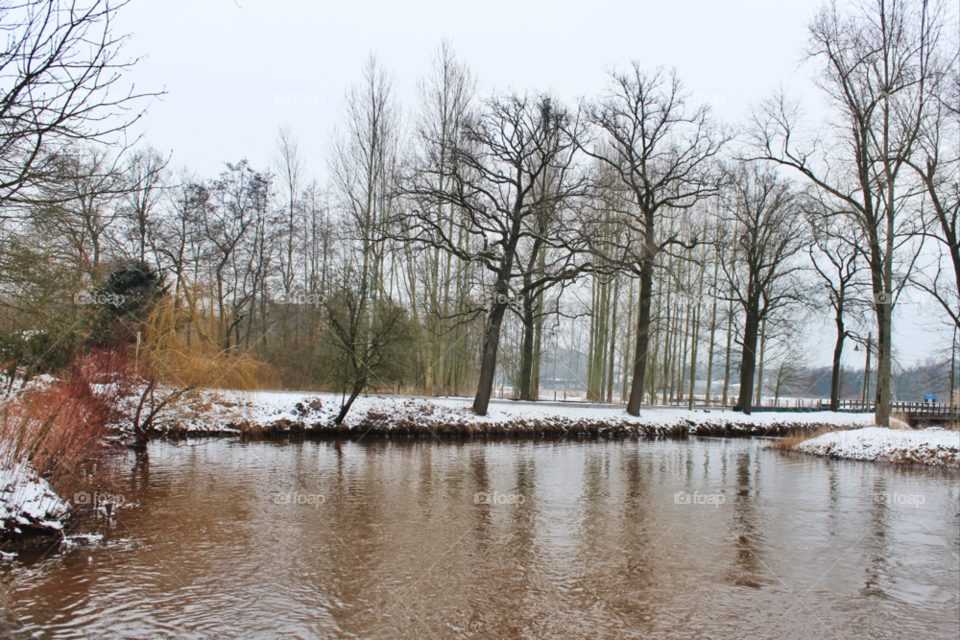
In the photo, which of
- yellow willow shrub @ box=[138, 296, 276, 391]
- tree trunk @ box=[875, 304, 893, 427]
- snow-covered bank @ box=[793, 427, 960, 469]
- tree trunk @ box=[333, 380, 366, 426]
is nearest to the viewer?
yellow willow shrub @ box=[138, 296, 276, 391]

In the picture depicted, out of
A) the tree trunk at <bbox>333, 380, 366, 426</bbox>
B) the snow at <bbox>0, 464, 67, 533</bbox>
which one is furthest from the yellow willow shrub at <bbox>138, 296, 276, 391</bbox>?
the snow at <bbox>0, 464, 67, 533</bbox>

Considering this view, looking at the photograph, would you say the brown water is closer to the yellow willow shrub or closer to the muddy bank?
the yellow willow shrub

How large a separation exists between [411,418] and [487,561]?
14095 mm

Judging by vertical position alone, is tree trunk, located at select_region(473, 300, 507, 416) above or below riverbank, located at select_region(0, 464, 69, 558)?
above

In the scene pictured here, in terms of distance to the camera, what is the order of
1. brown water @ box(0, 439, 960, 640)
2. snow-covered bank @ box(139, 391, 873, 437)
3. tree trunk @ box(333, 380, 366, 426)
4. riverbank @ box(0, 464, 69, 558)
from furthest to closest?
tree trunk @ box(333, 380, 366, 426), snow-covered bank @ box(139, 391, 873, 437), riverbank @ box(0, 464, 69, 558), brown water @ box(0, 439, 960, 640)

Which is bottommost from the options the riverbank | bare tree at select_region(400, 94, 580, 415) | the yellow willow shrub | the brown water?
the brown water

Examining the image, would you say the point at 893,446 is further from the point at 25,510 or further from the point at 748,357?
the point at 25,510

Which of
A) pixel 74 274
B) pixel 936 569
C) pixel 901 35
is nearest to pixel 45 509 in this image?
pixel 74 274

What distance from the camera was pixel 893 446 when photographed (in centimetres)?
1936

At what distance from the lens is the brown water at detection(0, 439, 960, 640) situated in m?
5.98

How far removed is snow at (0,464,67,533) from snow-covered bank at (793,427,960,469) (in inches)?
823

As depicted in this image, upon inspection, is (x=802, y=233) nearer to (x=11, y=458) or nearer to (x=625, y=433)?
(x=625, y=433)

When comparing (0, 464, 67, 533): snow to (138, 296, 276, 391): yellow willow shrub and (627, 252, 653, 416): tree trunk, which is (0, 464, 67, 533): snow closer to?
(138, 296, 276, 391): yellow willow shrub

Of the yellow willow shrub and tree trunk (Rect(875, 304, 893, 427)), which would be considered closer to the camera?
the yellow willow shrub
